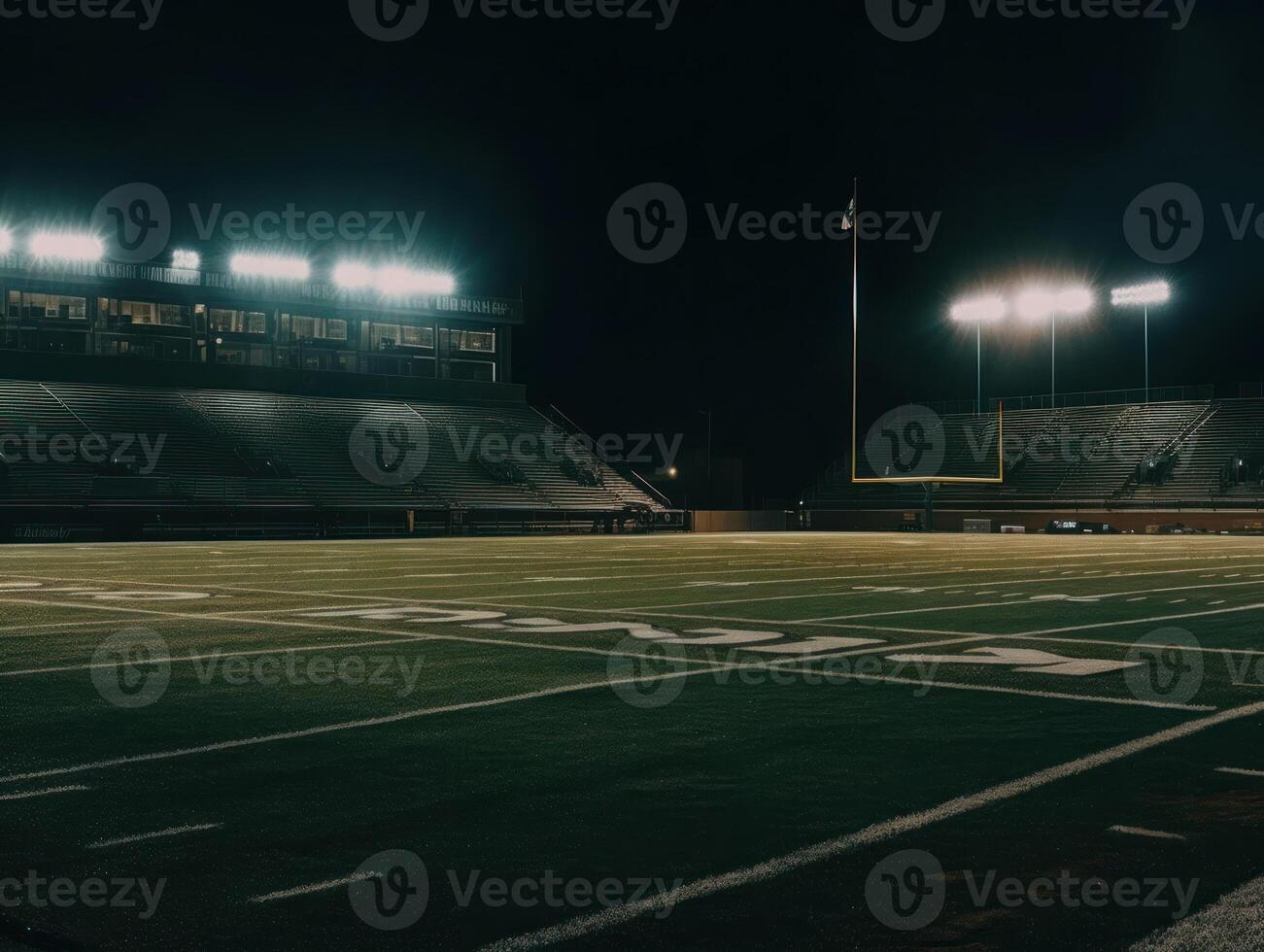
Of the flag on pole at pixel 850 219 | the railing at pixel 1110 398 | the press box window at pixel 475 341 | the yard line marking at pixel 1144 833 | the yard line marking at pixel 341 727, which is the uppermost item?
the flag on pole at pixel 850 219

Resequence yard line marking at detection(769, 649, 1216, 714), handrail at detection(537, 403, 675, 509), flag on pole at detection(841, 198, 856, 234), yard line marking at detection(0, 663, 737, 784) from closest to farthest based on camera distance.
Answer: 1. yard line marking at detection(0, 663, 737, 784)
2. yard line marking at detection(769, 649, 1216, 714)
3. flag on pole at detection(841, 198, 856, 234)
4. handrail at detection(537, 403, 675, 509)

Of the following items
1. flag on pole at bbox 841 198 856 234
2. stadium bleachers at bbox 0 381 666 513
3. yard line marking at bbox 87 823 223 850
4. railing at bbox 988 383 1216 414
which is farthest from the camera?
railing at bbox 988 383 1216 414

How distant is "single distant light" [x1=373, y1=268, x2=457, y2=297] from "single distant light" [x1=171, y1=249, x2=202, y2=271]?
270 inches

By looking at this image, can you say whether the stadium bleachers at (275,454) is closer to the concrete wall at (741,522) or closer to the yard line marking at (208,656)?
the concrete wall at (741,522)

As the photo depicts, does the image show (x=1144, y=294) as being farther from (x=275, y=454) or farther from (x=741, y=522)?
(x=275, y=454)

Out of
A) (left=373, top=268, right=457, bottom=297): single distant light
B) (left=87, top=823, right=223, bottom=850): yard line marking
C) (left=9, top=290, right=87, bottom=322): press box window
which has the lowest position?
(left=87, top=823, right=223, bottom=850): yard line marking

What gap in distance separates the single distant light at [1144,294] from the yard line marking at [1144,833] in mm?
57542

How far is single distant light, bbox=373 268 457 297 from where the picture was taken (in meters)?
52.8

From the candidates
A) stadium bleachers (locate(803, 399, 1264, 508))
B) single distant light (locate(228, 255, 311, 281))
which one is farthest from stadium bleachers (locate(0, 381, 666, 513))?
stadium bleachers (locate(803, 399, 1264, 508))

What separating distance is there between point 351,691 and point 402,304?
4707 cm

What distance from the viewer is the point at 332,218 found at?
5112cm

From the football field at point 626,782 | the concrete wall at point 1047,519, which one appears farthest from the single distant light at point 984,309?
the football field at point 626,782

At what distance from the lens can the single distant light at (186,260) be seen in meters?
48.1

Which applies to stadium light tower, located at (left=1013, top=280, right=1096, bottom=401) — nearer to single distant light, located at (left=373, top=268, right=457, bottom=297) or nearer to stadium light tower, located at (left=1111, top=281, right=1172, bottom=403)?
stadium light tower, located at (left=1111, top=281, right=1172, bottom=403)
